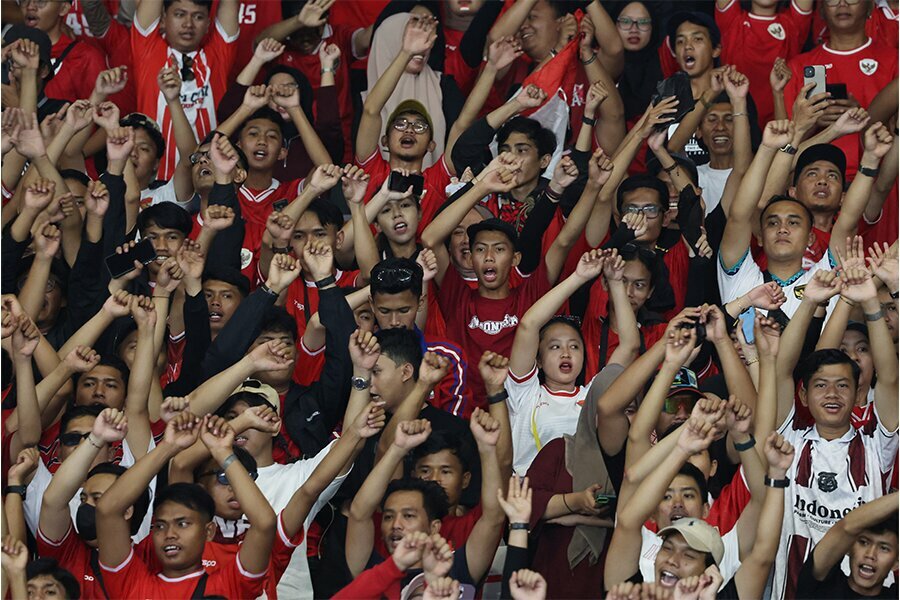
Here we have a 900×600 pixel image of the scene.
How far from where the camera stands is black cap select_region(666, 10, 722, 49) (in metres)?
10.6

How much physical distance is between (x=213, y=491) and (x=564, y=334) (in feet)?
5.49

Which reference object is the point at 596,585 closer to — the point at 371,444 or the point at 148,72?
the point at 371,444

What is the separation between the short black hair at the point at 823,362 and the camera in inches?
326

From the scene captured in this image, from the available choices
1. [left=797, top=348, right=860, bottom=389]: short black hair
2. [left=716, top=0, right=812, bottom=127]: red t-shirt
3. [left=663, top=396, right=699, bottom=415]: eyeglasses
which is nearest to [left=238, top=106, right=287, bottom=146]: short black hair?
[left=716, top=0, right=812, bottom=127]: red t-shirt

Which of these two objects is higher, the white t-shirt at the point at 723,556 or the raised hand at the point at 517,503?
the raised hand at the point at 517,503

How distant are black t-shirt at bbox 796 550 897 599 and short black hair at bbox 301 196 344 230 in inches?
113

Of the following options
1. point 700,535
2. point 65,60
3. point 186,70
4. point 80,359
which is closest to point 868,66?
point 186,70

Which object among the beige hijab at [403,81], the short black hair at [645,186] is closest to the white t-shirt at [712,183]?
the short black hair at [645,186]

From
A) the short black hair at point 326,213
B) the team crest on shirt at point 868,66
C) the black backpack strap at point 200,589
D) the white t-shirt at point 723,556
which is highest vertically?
the team crest on shirt at point 868,66

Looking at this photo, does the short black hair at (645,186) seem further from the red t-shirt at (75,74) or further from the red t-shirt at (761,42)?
the red t-shirt at (75,74)

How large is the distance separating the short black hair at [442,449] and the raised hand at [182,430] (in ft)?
3.03

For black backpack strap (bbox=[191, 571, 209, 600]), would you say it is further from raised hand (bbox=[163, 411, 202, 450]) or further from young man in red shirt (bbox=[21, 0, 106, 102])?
young man in red shirt (bbox=[21, 0, 106, 102])

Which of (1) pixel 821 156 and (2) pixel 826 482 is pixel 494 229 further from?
(2) pixel 826 482

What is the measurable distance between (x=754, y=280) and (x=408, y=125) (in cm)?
190
